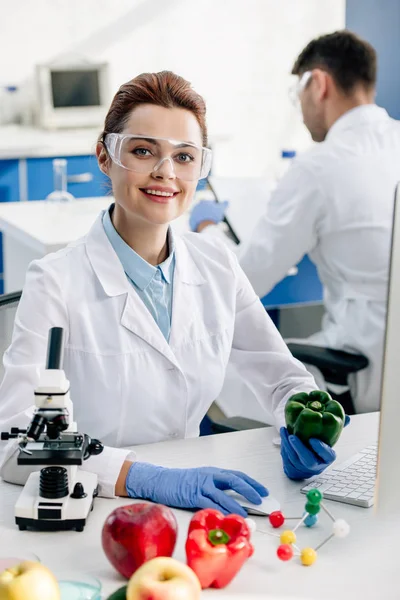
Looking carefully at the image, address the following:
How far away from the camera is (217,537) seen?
3.95 feet

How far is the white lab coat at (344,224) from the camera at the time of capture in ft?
9.03

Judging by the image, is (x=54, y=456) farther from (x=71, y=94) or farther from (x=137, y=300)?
(x=71, y=94)

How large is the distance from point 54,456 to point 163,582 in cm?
27

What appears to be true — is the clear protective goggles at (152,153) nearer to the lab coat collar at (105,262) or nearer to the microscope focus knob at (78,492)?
the lab coat collar at (105,262)

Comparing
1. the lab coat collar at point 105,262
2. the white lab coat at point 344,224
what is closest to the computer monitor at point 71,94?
the white lab coat at point 344,224

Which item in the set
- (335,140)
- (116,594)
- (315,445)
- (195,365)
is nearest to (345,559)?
(315,445)

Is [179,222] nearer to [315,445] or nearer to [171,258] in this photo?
[171,258]

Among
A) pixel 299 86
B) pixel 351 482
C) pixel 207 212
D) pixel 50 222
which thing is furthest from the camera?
pixel 50 222

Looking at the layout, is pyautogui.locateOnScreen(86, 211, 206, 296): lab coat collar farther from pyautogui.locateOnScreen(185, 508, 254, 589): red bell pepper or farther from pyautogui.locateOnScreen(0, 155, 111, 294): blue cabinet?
pyautogui.locateOnScreen(0, 155, 111, 294): blue cabinet

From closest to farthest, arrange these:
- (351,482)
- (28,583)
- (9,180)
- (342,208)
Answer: (28,583), (351,482), (342,208), (9,180)

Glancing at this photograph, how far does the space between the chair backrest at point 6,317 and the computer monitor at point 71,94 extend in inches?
131

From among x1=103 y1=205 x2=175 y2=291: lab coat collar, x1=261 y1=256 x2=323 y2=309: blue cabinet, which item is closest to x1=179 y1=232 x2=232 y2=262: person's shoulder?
x1=103 y1=205 x2=175 y2=291: lab coat collar

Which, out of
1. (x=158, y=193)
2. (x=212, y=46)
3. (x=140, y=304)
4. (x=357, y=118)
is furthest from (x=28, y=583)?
(x=212, y=46)

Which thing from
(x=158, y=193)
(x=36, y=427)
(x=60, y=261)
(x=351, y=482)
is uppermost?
(x=158, y=193)
